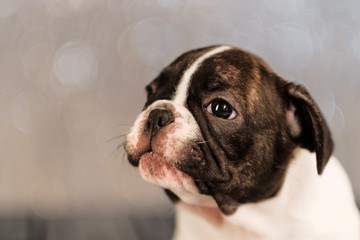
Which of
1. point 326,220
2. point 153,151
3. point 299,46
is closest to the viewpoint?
point 153,151

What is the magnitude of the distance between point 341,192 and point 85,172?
190cm

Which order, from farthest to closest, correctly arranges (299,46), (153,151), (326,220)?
(299,46) < (326,220) < (153,151)

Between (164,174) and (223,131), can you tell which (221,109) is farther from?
(164,174)

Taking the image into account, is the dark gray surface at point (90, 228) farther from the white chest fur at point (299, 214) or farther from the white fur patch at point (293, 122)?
the white fur patch at point (293, 122)

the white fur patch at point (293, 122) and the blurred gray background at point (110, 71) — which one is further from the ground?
the white fur patch at point (293, 122)

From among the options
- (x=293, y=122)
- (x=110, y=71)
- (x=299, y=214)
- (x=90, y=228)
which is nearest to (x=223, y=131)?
Answer: (x=293, y=122)

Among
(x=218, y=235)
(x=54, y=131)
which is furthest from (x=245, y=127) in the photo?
(x=54, y=131)

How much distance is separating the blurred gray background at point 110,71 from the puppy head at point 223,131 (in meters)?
1.38

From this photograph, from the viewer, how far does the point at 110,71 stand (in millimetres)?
3674

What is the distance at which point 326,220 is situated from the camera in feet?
7.36

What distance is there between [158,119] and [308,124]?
0.63 meters

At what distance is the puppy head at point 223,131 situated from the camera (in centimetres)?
194

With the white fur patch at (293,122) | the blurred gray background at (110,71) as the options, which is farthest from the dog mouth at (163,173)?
the blurred gray background at (110,71)

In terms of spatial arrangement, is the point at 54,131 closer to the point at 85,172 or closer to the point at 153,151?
the point at 85,172
